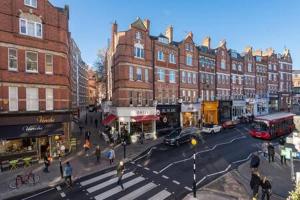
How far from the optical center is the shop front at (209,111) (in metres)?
40.7

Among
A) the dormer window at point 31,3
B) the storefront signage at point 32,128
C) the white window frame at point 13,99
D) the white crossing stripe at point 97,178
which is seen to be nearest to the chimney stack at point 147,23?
the dormer window at point 31,3

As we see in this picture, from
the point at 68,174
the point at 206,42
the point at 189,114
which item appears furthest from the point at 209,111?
the point at 68,174

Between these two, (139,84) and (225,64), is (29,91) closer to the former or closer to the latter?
(139,84)

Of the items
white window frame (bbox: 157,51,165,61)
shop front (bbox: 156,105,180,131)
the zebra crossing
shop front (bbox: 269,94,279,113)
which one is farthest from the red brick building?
shop front (bbox: 269,94,279,113)

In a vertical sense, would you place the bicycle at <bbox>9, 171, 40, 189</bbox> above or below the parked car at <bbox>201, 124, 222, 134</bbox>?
below

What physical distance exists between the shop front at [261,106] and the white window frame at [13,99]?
2003 inches

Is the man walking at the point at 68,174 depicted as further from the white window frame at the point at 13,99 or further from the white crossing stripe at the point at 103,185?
the white window frame at the point at 13,99

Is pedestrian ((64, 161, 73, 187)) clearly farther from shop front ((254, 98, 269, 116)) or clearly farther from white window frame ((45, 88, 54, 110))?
shop front ((254, 98, 269, 116))

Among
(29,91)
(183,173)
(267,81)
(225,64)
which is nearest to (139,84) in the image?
(29,91)

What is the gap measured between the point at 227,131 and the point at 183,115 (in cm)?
742

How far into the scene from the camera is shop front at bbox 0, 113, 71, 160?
18.4 meters

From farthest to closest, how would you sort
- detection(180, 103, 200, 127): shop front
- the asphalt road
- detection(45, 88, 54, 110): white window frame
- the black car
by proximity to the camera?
detection(180, 103, 200, 127): shop front → the black car → detection(45, 88, 54, 110): white window frame → the asphalt road

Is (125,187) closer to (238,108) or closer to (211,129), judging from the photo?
(211,129)

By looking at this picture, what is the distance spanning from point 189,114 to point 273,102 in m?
36.0
